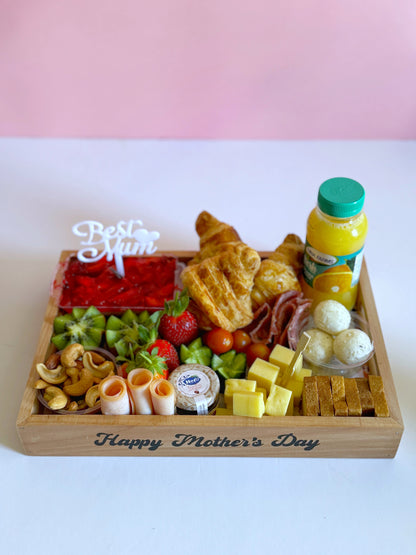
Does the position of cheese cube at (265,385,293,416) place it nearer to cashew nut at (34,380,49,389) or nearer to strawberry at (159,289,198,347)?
strawberry at (159,289,198,347)

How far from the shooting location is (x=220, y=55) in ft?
7.28

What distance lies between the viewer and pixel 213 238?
1.72m

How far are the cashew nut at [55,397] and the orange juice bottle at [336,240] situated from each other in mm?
705

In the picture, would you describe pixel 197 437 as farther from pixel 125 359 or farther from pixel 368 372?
pixel 368 372

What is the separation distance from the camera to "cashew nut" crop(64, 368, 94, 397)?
1.44 meters

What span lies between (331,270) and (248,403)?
0.45 metres

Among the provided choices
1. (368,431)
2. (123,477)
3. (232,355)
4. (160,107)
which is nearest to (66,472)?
(123,477)

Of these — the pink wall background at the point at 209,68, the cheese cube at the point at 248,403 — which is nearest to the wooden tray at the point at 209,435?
the cheese cube at the point at 248,403

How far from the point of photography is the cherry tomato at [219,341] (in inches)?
61.2

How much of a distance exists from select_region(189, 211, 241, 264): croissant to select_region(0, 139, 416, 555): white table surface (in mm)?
259

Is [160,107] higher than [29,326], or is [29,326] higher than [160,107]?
[160,107]

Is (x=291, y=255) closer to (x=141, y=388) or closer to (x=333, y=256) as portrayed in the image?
(x=333, y=256)

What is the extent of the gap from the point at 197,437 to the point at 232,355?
0.86 ft

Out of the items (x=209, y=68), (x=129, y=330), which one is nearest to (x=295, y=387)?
(x=129, y=330)
